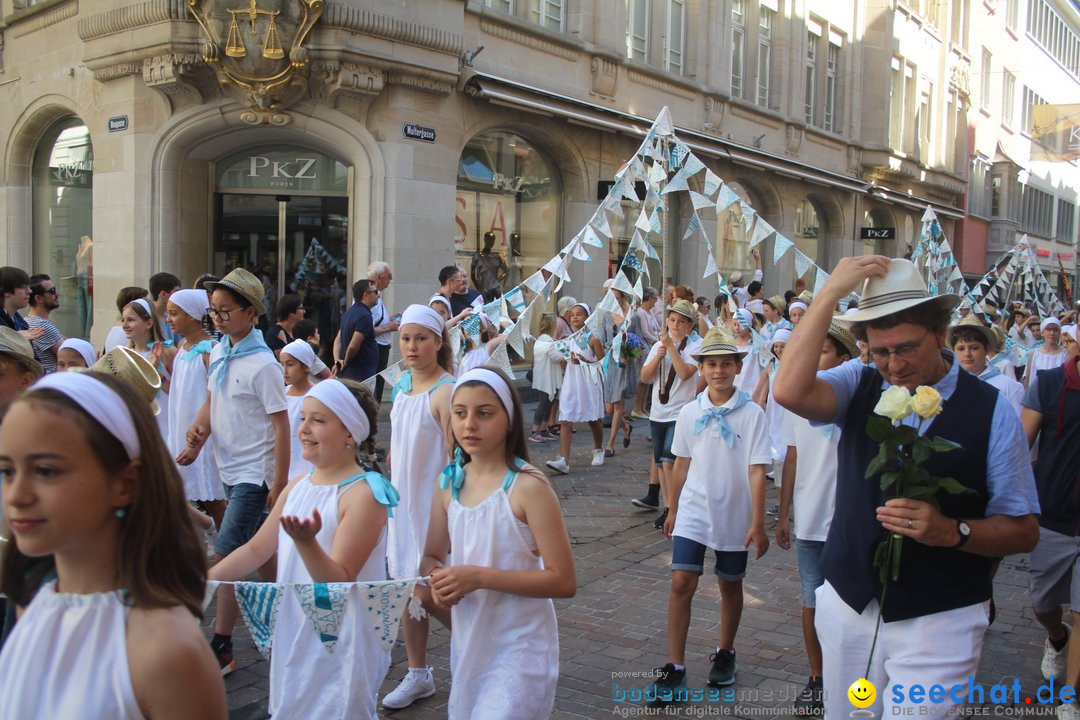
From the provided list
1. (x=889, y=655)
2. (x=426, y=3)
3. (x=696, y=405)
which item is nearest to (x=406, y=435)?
(x=696, y=405)

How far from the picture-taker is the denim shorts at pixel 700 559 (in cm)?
469

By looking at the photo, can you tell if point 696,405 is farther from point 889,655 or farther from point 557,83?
point 557,83

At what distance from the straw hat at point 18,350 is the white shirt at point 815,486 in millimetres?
3510

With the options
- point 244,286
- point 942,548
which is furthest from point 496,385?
point 244,286

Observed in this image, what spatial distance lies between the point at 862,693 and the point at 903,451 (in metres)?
0.82

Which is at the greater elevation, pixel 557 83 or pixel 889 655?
pixel 557 83

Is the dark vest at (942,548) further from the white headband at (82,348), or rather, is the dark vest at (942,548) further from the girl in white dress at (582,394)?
the girl in white dress at (582,394)

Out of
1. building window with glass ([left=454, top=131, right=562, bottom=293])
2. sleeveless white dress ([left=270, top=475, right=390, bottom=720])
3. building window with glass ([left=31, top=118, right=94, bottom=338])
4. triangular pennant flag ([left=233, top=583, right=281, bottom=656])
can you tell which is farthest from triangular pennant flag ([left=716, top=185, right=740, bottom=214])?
building window with glass ([left=31, top=118, right=94, bottom=338])

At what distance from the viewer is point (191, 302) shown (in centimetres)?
573

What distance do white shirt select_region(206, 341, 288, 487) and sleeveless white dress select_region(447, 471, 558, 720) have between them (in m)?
2.13

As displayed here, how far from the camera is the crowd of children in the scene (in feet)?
5.85

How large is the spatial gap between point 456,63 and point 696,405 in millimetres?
10291

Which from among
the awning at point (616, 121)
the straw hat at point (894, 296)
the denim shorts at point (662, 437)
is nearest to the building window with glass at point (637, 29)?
the awning at point (616, 121)

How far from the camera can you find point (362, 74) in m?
13.1
